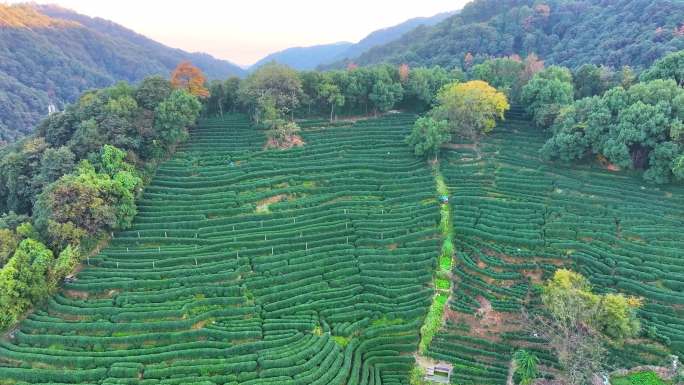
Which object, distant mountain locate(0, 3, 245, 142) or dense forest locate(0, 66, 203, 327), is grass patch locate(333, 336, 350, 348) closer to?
dense forest locate(0, 66, 203, 327)

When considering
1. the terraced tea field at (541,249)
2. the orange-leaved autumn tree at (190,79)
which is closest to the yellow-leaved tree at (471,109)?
the terraced tea field at (541,249)

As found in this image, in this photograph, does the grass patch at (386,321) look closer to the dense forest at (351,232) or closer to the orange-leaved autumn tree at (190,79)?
the dense forest at (351,232)

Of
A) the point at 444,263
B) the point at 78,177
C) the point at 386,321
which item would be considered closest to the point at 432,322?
the point at 386,321

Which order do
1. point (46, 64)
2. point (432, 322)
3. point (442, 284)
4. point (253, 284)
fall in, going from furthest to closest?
1. point (46, 64)
2. point (442, 284)
3. point (253, 284)
4. point (432, 322)

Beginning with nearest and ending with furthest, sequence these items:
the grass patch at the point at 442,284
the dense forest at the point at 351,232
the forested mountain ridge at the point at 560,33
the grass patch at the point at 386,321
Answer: the dense forest at the point at 351,232
the grass patch at the point at 386,321
the grass patch at the point at 442,284
the forested mountain ridge at the point at 560,33

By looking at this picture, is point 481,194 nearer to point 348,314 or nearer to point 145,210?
point 348,314

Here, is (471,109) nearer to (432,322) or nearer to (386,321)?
(432,322)

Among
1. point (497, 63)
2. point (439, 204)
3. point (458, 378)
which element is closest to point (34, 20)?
point (497, 63)
